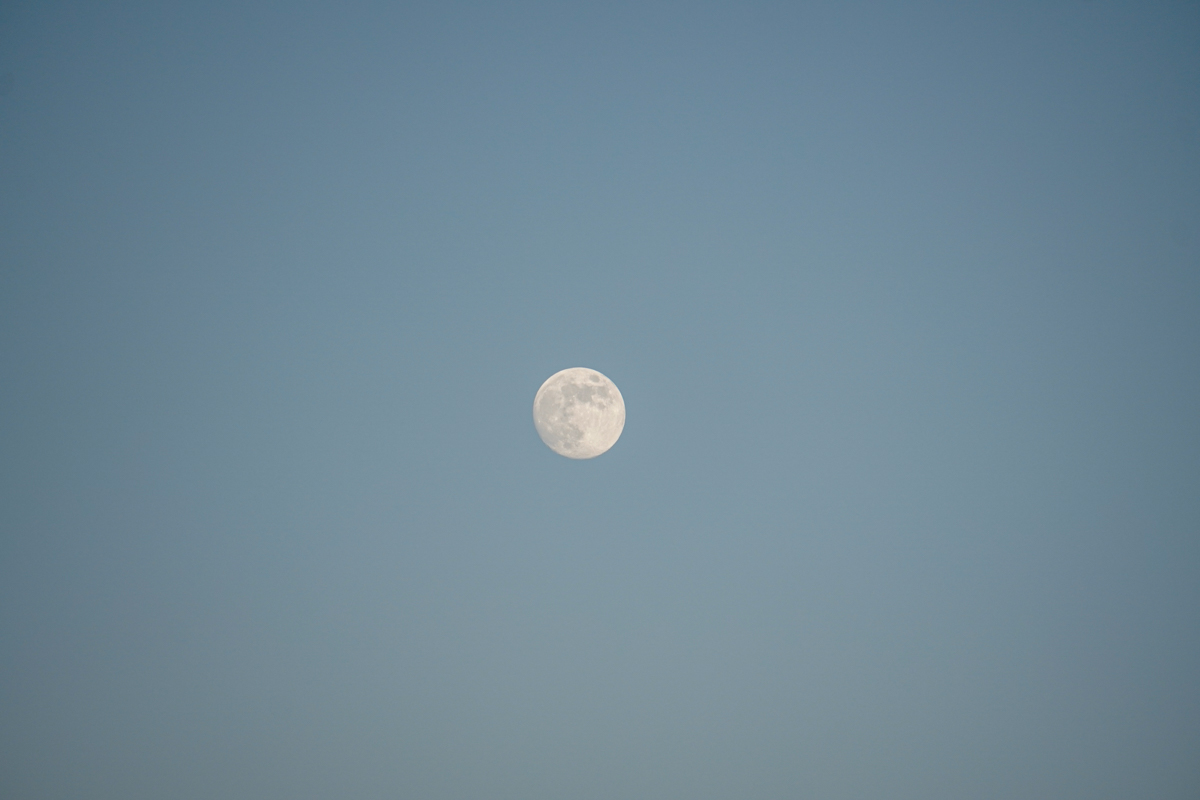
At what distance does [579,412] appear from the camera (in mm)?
9305

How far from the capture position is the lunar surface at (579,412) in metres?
9.34

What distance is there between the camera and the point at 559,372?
966 centimetres

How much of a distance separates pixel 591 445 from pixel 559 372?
2.09 m

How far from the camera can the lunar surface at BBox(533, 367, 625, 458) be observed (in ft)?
30.6

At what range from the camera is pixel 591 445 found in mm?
9570

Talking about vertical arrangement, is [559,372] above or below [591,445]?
above
